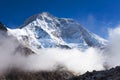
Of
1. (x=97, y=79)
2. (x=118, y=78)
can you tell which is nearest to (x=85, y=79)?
(x=97, y=79)

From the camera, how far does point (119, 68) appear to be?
66750 mm

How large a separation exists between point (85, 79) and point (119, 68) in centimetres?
668

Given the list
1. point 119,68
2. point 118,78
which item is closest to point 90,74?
point 119,68

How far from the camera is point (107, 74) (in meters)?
65.5

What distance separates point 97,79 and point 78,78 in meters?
8.46

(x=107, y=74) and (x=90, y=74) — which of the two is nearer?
(x=107, y=74)

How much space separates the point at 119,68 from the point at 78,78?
347 inches

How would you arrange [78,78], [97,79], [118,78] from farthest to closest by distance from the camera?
[78,78] < [97,79] < [118,78]

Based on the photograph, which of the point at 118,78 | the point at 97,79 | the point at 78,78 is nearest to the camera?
the point at 118,78

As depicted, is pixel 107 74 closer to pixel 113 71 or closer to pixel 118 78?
pixel 113 71

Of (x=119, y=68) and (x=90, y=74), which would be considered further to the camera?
(x=90, y=74)

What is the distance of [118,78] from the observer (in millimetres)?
57688

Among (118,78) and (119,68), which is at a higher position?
(119,68)

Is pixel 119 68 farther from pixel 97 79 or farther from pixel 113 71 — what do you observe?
pixel 97 79
